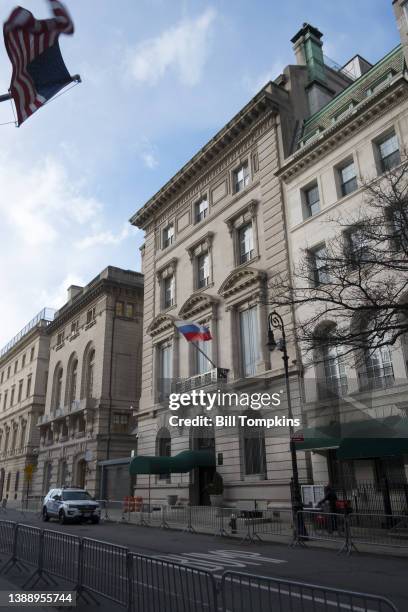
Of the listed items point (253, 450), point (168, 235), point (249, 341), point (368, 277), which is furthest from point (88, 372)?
point (368, 277)

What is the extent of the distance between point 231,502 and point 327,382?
8.23 metres

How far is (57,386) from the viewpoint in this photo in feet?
176

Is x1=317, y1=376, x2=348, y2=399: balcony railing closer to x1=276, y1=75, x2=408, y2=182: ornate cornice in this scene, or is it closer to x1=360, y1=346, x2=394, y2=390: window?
x1=360, y1=346, x2=394, y2=390: window

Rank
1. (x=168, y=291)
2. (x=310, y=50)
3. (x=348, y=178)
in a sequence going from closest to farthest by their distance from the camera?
1. (x=348, y=178)
2. (x=310, y=50)
3. (x=168, y=291)

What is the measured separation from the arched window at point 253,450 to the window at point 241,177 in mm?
13835

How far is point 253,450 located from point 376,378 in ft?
26.7

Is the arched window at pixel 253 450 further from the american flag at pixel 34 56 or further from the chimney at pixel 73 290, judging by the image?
the chimney at pixel 73 290

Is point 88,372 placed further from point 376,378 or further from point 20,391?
point 376,378

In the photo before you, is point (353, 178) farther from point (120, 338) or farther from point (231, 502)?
point (120, 338)

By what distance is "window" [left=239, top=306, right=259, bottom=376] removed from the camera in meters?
26.5

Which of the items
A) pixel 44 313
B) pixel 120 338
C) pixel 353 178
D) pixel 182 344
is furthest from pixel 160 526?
pixel 44 313

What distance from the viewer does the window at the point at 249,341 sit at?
86.9 ft

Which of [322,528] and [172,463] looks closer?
[322,528]

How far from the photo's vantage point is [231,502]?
24.9 meters
